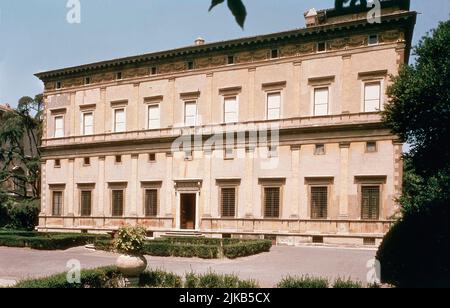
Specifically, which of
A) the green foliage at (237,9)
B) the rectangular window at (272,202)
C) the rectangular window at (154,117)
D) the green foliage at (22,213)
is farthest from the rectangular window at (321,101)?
the green foliage at (22,213)

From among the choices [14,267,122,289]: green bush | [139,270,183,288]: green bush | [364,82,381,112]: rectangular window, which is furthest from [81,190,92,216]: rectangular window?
[364,82,381,112]: rectangular window

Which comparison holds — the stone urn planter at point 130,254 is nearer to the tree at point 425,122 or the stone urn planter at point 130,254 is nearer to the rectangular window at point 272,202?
the tree at point 425,122

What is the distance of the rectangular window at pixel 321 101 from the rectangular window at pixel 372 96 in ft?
7.90

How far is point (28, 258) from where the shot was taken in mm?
20281

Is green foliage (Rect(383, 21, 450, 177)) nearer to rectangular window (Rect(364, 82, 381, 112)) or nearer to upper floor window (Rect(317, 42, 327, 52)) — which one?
rectangular window (Rect(364, 82, 381, 112))

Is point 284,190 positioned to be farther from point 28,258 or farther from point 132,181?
point 28,258

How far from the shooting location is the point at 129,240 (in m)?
12.7

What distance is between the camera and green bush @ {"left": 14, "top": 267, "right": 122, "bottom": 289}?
34.3ft

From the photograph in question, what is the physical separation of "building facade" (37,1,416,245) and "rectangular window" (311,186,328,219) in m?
0.06

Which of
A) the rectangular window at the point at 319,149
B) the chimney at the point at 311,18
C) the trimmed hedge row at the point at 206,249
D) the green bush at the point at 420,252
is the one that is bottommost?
the trimmed hedge row at the point at 206,249

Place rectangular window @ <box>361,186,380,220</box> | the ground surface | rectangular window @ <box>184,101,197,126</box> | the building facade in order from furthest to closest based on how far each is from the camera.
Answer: rectangular window @ <box>184,101,197,126</box> < the building facade < rectangular window @ <box>361,186,380,220</box> < the ground surface

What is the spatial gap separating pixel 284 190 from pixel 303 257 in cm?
759

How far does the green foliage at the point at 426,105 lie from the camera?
55.0ft
